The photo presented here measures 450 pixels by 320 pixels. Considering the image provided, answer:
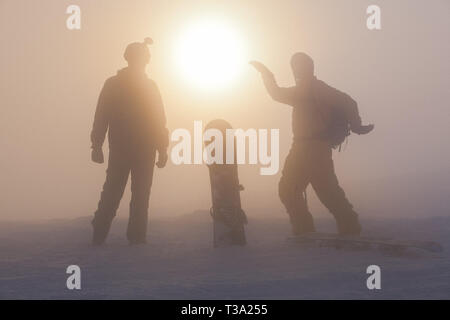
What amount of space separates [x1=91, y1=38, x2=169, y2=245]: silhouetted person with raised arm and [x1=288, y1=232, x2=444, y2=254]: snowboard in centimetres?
193

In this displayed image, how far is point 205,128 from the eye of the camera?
8.23 m

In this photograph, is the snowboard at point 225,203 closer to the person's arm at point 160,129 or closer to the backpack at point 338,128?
the person's arm at point 160,129

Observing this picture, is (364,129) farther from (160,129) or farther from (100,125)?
(100,125)

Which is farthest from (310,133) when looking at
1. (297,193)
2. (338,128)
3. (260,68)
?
(260,68)

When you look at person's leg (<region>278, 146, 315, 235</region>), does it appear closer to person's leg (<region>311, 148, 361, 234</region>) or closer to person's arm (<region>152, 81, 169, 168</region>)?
person's leg (<region>311, 148, 361, 234</region>)

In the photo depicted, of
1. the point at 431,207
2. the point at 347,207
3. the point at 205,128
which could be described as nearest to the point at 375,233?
the point at 347,207

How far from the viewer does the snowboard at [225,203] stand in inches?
317

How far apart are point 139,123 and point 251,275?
2.99m

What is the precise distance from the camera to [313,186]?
8.49m

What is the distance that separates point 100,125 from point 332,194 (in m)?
2.99

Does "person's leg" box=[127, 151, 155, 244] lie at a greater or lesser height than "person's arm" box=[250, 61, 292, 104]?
lesser

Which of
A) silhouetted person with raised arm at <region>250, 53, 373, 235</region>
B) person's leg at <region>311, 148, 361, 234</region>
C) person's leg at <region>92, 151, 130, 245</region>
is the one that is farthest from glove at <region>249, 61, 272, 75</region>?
person's leg at <region>92, 151, 130, 245</region>

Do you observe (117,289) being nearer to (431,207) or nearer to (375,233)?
(375,233)

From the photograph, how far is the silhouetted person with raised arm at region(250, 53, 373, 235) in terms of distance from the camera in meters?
8.41
